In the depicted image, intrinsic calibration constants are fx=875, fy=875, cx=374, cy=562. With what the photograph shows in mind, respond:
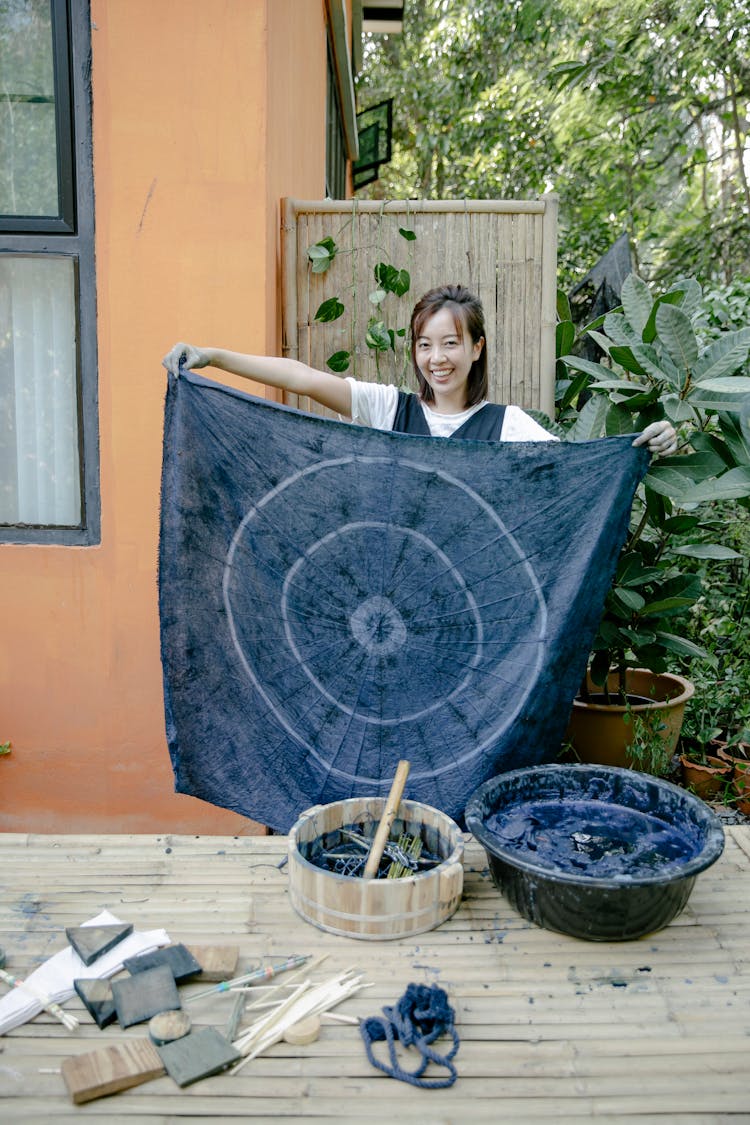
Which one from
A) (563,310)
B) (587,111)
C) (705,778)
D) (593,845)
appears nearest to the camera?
(593,845)

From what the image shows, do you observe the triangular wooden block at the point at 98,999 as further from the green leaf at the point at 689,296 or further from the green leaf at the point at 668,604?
the green leaf at the point at 689,296

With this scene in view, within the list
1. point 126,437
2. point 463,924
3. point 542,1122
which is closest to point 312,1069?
point 542,1122

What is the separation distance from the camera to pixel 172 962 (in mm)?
1675

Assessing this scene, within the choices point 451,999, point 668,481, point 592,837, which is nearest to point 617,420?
point 668,481

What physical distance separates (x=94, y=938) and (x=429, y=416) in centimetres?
160

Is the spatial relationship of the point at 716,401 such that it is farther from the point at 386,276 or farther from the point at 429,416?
the point at 386,276

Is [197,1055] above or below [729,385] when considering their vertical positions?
below

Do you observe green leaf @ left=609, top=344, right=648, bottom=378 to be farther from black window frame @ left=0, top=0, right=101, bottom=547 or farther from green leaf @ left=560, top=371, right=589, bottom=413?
black window frame @ left=0, top=0, right=101, bottom=547

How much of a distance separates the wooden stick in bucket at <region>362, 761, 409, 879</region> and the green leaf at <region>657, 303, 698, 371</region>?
55.9 inches

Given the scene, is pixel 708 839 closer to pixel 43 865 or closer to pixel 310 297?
pixel 43 865

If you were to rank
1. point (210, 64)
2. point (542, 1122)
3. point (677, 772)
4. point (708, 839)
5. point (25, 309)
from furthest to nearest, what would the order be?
point (677, 772)
point (25, 309)
point (210, 64)
point (708, 839)
point (542, 1122)

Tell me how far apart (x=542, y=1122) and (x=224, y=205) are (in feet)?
8.09

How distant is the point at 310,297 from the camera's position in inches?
119

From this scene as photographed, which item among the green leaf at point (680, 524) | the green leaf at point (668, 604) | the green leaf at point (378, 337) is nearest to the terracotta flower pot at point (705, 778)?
the green leaf at point (668, 604)
